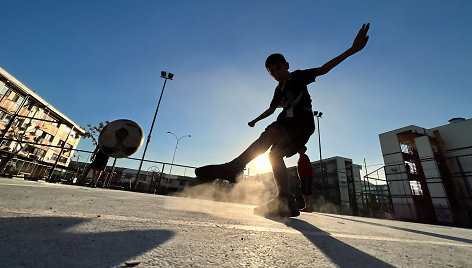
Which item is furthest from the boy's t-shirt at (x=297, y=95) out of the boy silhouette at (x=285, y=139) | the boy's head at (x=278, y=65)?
the boy's head at (x=278, y=65)

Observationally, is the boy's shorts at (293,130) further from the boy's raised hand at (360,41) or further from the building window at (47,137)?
the building window at (47,137)

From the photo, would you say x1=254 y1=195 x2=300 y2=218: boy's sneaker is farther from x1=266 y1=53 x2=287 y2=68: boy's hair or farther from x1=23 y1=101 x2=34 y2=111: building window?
x1=23 y1=101 x2=34 y2=111: building window

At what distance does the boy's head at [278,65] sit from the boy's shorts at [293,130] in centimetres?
66

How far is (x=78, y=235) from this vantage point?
71 centimetres

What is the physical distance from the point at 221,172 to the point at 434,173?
22375 mm

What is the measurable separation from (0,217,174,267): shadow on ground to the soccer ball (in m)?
3.53

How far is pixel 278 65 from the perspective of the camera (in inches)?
97.4

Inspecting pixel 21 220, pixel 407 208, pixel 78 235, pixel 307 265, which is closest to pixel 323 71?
pixel 307 265

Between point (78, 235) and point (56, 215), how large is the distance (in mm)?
419

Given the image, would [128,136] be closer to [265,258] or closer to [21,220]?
[21,220]

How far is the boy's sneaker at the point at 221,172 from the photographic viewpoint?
208 centimetres

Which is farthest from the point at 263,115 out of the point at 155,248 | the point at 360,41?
the point at 155,248

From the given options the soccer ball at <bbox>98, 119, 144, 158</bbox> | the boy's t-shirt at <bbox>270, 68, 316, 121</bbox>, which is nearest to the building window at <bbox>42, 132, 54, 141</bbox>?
the soccer ball at <bbox>98, 119, 144, 158</bbox>

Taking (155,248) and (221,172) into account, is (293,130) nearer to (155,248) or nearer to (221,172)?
(221,172)
